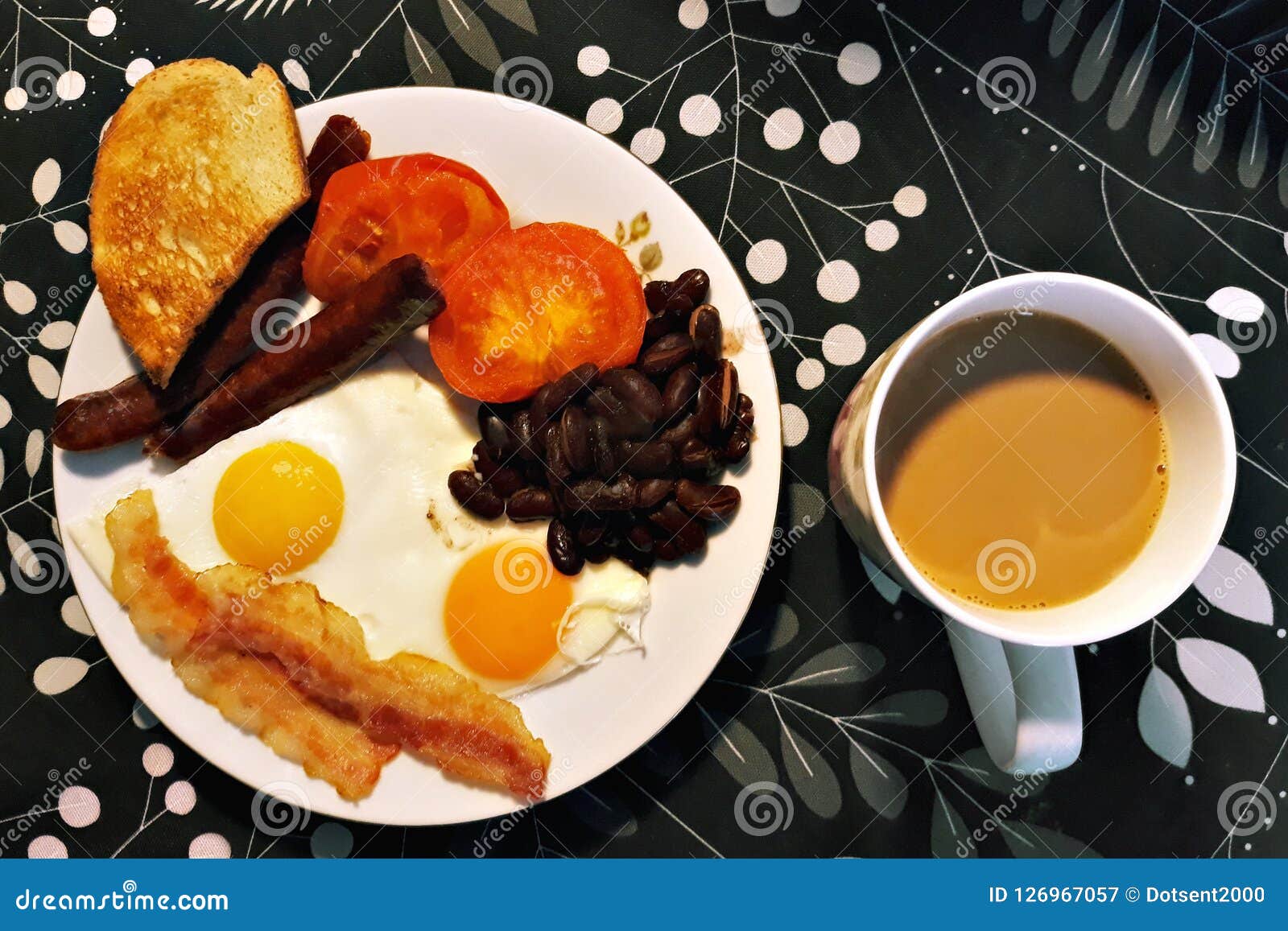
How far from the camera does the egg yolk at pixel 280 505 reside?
4.68 ft

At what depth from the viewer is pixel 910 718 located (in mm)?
1565

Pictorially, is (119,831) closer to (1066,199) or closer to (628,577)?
(628,577)

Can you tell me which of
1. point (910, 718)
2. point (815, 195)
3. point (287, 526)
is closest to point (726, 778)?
point (910, 718)

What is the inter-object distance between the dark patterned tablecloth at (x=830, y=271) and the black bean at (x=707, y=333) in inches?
8.6

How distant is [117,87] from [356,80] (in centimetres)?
44

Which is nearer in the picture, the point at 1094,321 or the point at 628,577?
the point at 1094,321

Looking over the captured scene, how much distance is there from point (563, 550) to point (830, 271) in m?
0.70

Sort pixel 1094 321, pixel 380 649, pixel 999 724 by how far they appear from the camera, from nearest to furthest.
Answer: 1. pixel 1094 321
2. pixel 999 724
3. pixel 380 649

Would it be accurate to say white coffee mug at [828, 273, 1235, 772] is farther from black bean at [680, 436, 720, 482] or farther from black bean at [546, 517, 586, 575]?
black bean at [546, 517, 586, 575]

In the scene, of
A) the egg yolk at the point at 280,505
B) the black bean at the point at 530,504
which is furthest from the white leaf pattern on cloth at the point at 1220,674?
the egg yolk at the point at 280,505

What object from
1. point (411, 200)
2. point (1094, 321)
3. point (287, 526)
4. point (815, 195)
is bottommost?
point (287, 526)

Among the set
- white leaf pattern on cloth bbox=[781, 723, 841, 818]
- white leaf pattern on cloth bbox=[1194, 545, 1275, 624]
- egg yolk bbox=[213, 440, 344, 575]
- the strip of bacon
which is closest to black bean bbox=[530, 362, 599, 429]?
egg yolk bbox=[213, 440, 344, 575]

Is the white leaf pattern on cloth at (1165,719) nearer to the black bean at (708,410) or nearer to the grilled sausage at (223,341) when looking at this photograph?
the black bean at (708,410)

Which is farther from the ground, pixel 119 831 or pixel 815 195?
pixel 815 195
